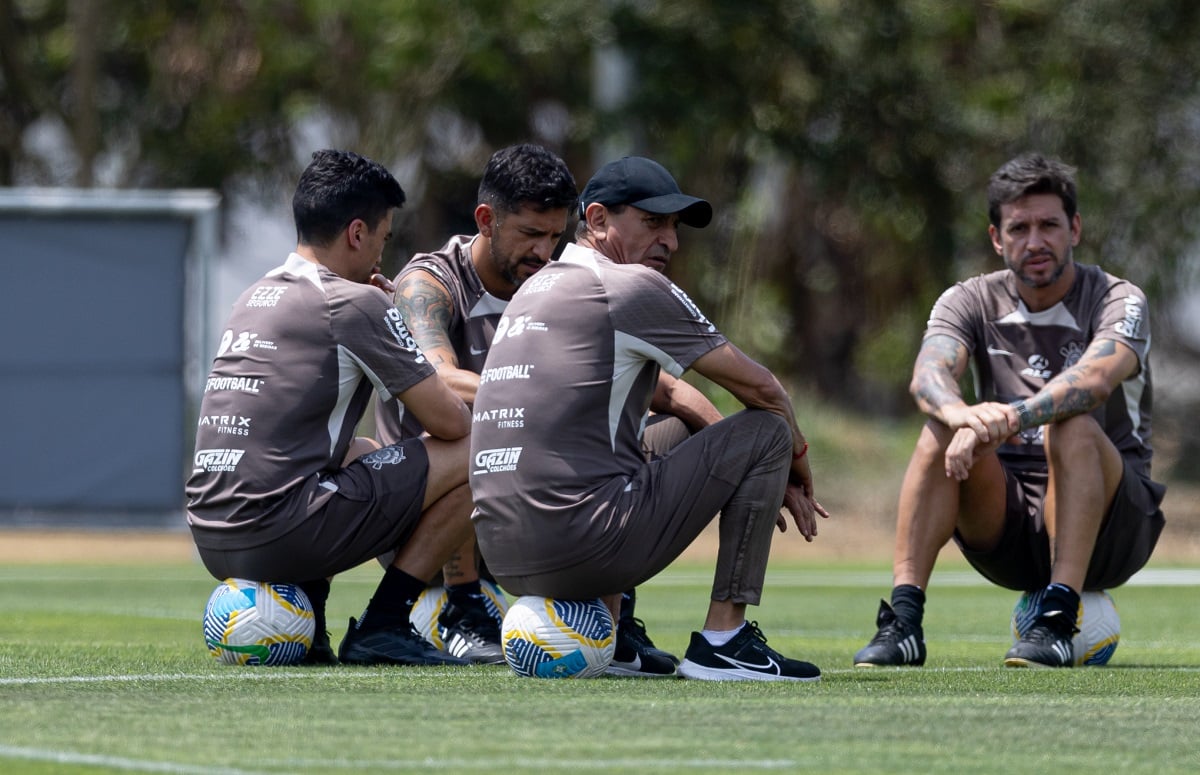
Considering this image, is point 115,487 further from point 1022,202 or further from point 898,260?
point 898,260

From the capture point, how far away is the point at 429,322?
7.22 m

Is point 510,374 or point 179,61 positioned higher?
point 179,61

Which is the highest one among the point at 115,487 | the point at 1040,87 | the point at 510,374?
the point at 1040,87

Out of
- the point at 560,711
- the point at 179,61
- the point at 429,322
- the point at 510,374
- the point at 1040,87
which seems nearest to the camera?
the point at 560,711

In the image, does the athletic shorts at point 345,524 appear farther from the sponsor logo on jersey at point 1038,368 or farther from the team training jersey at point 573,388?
the sponsor logo on jersey at point 1038,368

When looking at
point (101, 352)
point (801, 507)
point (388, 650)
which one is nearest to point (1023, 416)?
point (801, 507)

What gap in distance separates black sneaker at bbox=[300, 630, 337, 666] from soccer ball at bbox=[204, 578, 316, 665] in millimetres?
111

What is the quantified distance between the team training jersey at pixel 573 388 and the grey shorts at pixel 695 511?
7cm

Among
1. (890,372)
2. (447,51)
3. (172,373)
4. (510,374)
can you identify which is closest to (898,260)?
(890,372)

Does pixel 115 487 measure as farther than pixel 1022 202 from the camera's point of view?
Yes

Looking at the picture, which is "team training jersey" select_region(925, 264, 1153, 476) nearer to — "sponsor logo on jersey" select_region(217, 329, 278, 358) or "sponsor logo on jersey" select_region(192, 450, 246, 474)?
"sponsor logo on jersey" select_region(217, 329, 278, 358)

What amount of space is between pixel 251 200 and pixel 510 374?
742 inches

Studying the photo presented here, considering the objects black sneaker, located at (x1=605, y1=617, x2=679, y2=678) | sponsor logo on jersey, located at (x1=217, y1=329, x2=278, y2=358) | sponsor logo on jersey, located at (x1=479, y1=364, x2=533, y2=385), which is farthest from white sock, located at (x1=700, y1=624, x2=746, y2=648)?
sponsor logo on jersey, located at (x1=217, y1=329, x2=278, y2=358)

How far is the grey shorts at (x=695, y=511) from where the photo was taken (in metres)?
5.89
